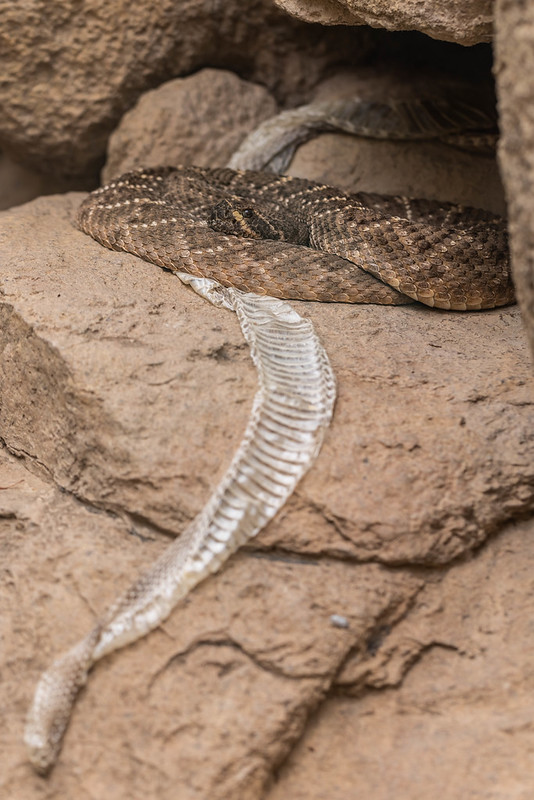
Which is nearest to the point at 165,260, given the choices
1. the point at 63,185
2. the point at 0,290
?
the point at 0,290

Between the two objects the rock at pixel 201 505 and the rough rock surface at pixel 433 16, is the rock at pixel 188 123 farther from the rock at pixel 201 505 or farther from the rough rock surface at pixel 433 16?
the rock at pixel 201 505

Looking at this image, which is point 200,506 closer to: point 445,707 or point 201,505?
point 201,505

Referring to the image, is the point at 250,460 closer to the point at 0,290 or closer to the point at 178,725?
the point at 178,725

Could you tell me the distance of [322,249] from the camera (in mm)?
4027

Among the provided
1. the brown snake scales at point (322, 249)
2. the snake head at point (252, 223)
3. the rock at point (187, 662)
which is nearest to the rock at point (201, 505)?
the rock at point (187, 662)

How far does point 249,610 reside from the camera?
2.52 metres

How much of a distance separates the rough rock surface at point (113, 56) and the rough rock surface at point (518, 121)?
345cm

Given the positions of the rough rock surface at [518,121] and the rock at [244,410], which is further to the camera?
the rock at [244,410]

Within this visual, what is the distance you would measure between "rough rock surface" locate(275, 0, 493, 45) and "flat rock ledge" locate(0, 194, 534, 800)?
4.19 feet

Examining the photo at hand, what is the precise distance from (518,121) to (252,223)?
2.15 metres

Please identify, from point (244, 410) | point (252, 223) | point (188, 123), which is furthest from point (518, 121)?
point (188, 123)

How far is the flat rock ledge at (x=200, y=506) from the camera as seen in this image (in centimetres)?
237

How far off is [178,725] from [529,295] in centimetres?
162

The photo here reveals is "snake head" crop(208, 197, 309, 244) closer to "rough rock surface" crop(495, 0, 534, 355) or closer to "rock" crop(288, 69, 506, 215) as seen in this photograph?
"rock" crop(288, 69, 506, 215)
